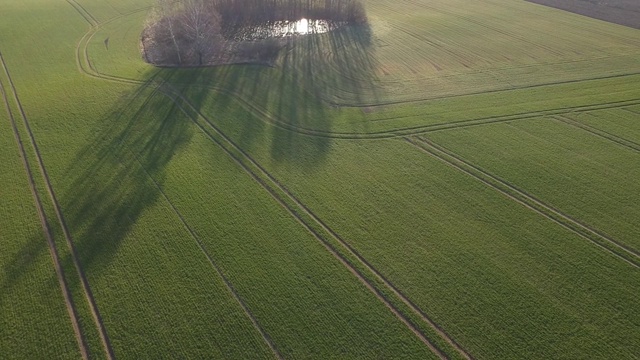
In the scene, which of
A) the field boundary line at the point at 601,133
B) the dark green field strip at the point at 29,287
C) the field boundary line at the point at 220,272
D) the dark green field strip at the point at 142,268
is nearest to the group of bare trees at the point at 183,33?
the dark green field strip at the point at 142,268

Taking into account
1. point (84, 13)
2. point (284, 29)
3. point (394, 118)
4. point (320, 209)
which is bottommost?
point (320, 209)

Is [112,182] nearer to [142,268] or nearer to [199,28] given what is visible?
[142,268]

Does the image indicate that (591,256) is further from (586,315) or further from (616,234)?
(586,315)

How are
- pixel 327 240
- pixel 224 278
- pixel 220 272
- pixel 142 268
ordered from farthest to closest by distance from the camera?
pixel 327 240 → pixel 142 268 → pixel 220 272 → pixel 224 278

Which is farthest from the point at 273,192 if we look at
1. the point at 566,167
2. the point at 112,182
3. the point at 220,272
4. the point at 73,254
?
the point at 566,167

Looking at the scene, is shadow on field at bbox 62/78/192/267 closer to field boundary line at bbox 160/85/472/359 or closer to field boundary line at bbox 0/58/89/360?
field boundary line at bbox 0/58/89/360
